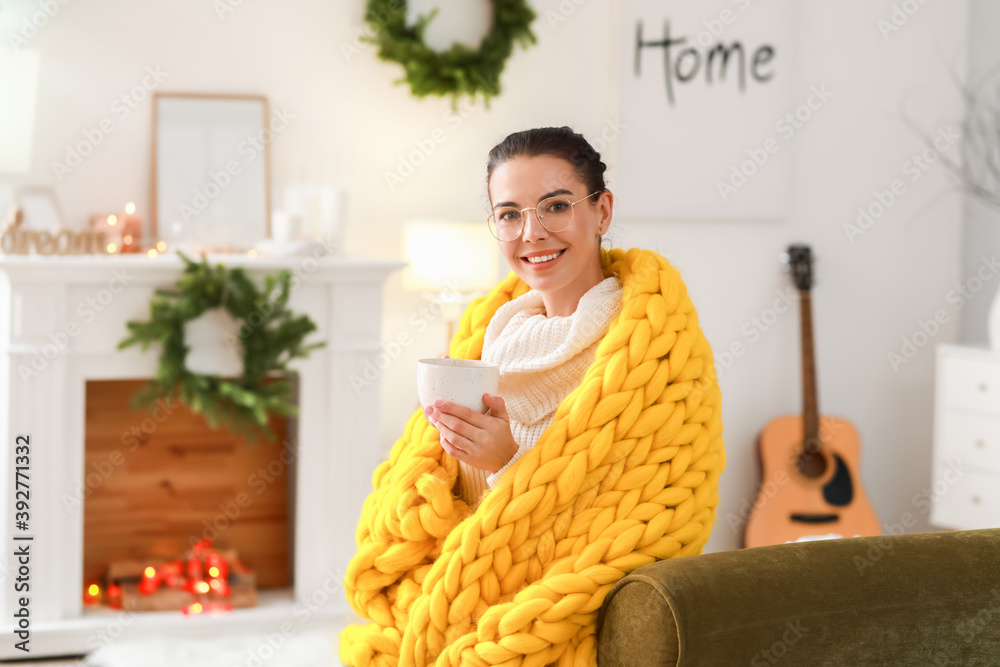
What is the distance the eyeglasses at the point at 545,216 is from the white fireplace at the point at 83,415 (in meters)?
1.69

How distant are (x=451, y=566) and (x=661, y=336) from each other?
1.22ft

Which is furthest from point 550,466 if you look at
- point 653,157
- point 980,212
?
point 980,212

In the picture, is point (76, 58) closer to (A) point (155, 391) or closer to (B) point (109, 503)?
(A) point (155, 391)

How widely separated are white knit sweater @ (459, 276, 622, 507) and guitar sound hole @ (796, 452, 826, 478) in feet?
7.70

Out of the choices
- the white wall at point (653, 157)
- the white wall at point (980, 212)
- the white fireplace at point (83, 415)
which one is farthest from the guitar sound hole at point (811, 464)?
the white fireplace at point (83, 415)

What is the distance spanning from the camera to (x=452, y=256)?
2.98 metres

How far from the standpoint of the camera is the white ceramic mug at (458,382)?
1.10m

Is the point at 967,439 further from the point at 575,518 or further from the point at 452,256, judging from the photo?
the point at 575,518

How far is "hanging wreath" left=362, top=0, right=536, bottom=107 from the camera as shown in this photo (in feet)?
10.2

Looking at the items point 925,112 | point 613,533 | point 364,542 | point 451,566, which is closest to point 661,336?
point 613,533

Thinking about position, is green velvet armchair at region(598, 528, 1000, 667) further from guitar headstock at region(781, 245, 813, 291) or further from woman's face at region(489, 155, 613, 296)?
guitar headstock at region(781, 245, 813, 291)

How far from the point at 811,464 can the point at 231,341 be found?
6.78ft

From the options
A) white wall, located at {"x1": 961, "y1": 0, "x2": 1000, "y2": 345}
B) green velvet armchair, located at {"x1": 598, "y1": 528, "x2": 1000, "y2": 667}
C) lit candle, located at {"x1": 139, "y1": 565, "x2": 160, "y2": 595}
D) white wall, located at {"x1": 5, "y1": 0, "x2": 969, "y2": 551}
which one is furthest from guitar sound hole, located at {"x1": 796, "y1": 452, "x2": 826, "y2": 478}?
green velvet armchair, located at {"x1": 598, "y1": 528, "x2": 1000, "y2": 667}

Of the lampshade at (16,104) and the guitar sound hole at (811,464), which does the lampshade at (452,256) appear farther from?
the guitar sound hole at (811,464)
